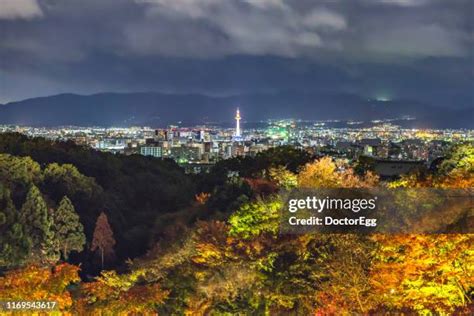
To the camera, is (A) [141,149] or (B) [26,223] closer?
(B) [26,223]

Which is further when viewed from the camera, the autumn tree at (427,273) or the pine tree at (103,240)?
the pine tree at (103,240)

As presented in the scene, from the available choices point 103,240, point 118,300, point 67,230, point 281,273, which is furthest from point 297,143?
point 118,300

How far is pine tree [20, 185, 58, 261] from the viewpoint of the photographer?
18.9 metres

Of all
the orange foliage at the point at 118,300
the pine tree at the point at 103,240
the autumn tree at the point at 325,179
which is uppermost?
the autumn tree at the point at 325,179

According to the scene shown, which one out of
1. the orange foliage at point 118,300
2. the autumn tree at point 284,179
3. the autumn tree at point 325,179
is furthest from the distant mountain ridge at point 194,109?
the orange foliage at point 118,300

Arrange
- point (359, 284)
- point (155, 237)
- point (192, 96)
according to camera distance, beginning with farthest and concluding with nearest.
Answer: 1. point (192, 96)
2. point (155, 237)
3. point (359, 284)

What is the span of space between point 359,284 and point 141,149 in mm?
57913

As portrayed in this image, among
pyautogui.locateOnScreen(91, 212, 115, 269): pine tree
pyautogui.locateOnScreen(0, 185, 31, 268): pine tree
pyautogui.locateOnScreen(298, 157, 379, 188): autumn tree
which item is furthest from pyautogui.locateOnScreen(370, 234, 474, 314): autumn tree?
pyautogui.locateOnScreen(91, 212, 115, 269): pine tree

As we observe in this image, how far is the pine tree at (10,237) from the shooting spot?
17.6 meters

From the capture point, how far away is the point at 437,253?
303 inches

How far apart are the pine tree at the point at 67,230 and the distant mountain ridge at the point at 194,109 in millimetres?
56388

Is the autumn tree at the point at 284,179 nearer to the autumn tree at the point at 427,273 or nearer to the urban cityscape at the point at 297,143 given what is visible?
the autumn tree at the point at 427,273

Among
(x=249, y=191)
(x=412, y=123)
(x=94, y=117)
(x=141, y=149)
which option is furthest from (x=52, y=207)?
(x=94, y=117)

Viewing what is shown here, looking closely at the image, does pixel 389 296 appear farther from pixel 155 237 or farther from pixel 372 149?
pixel 372 149
